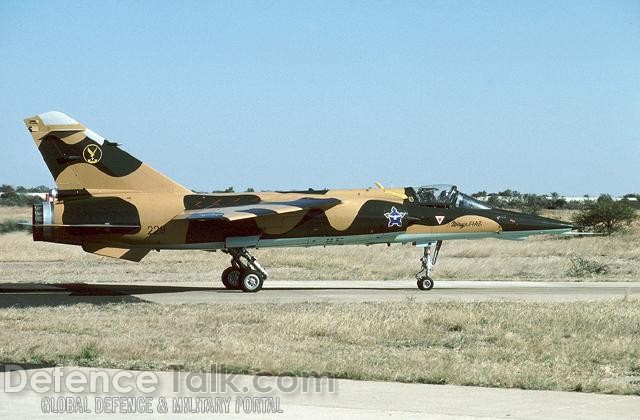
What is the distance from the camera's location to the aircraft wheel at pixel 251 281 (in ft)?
87.8

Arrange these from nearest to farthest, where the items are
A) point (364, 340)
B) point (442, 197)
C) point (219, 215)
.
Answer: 1. point (364, 340)
2. point (219, 215)
3. point (442, 197)

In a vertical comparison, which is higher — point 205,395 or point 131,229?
point 131,229

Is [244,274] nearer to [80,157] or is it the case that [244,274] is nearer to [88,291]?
[88,291]

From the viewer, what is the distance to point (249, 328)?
691 inches

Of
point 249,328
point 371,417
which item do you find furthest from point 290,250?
point 371,417

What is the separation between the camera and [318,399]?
1085 centimetres

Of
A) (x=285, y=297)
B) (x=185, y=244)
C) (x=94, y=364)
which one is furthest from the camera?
(x=185, y=244)

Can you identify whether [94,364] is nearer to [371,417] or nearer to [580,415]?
[371,417]

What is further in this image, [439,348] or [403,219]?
[403,219]

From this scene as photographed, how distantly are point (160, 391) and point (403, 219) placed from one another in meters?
17.2

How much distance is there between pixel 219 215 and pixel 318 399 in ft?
49.1

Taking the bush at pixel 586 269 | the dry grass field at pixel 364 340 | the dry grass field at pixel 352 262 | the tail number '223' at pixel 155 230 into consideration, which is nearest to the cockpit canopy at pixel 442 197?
the dry grass field at pixel 352 262

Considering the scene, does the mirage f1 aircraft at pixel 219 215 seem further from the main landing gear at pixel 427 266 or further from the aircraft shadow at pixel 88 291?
the aircraft shadow at pixel 88 291

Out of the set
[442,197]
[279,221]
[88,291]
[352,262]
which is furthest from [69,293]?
[352,262]
